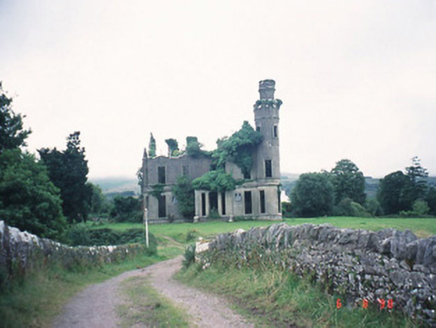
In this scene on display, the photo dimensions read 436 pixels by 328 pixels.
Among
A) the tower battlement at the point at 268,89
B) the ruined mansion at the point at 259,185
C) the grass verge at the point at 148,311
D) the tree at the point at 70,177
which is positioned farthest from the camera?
the tower battlement at the point at 268,89

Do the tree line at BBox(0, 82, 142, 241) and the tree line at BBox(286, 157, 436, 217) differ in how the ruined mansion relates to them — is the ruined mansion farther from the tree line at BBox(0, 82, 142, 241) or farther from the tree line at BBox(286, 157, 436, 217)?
the tree line at BBox(0, 82, 142, 241)

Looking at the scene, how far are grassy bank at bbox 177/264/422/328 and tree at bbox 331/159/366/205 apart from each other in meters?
55.0

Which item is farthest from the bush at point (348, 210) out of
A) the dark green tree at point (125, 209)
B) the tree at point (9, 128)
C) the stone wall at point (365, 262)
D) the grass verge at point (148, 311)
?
the grass verge at point (148, 311)

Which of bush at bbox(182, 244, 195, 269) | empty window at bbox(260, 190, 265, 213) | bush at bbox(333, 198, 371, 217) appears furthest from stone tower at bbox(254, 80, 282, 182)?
bush at bbox(182, 244, 195, 269)

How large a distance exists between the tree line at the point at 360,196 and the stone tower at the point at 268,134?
8.81 m

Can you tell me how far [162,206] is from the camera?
52531mm

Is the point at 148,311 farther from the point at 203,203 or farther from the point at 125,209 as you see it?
the point at 125,209

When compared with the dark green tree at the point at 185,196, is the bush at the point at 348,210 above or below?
below

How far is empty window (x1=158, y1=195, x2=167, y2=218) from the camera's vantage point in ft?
172

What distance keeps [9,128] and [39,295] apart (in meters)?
21.8

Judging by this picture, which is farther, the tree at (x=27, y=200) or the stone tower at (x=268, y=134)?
the stone tower at (x=268, y=134)

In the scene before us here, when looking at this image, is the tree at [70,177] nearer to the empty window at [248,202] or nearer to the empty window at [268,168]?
the empty window at [248,202]

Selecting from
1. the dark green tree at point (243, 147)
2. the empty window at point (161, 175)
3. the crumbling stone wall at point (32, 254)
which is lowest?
the crumbling stone wall at point (32, 254)

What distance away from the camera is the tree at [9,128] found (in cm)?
2608
